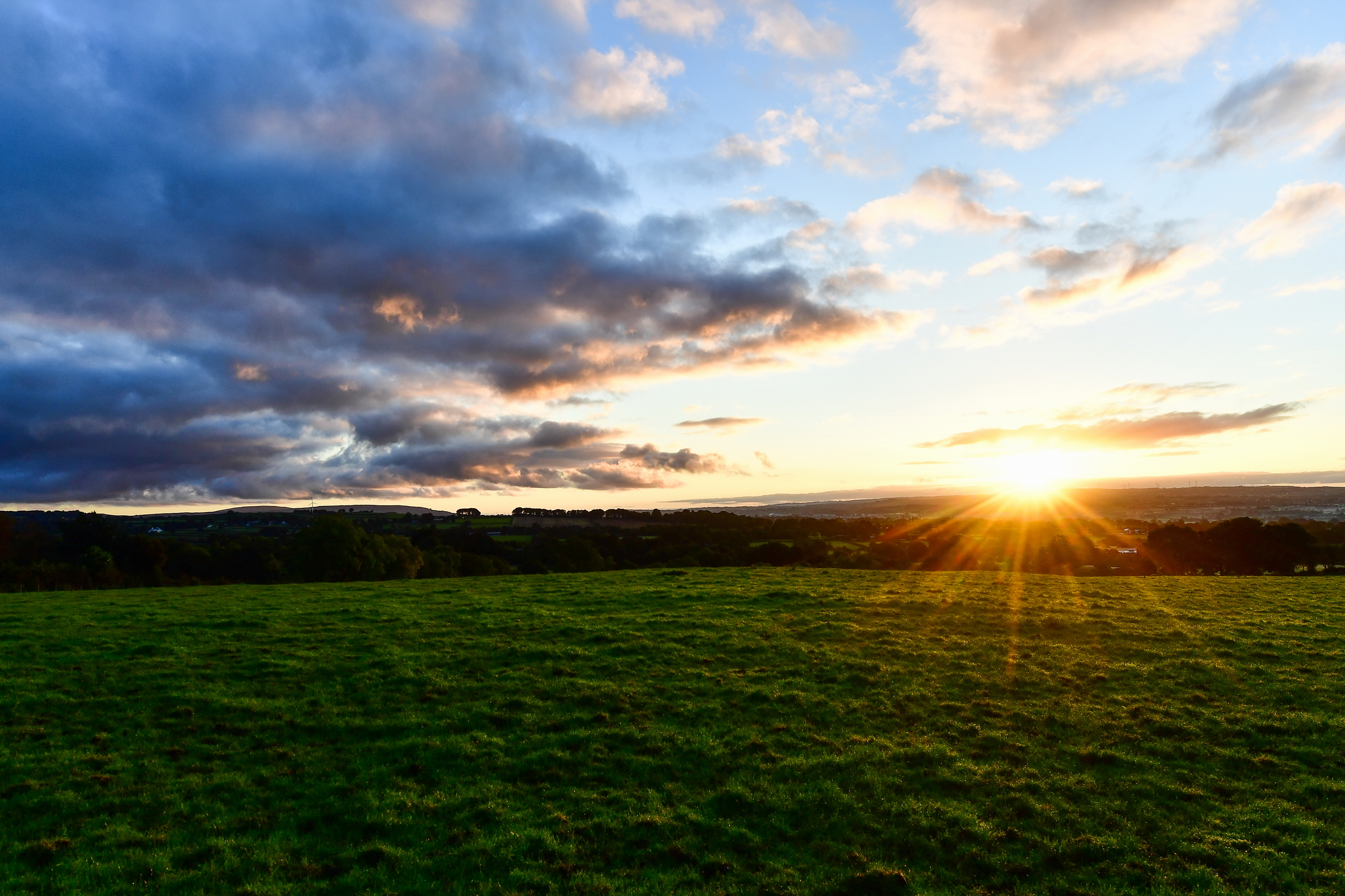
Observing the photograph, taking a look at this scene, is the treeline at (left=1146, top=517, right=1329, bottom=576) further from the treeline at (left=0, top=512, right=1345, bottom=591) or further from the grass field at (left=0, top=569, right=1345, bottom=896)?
the grass field at (left=0, top=569, right=1345, bottom=896)

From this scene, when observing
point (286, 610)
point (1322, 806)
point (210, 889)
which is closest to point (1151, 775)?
point (1322, 806)

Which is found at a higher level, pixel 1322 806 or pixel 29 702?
pixel 29 702

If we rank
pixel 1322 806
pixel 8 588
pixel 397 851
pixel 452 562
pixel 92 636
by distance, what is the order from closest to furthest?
pixel 397 851, pixel 1322 806, pixel 92 636, pixel 8 588, pixel 452 562

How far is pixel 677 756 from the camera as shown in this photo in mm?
14258

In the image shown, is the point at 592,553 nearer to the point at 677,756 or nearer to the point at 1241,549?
the point at 677,756

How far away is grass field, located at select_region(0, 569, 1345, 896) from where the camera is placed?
400 inches

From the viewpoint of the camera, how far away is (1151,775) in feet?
43.4

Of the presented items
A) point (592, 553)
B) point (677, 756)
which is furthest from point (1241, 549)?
point (677, 756)

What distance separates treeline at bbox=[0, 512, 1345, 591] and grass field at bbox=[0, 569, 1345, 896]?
38.4 m

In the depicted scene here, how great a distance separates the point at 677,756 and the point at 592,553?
79809 mm

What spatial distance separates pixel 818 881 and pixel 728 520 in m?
147

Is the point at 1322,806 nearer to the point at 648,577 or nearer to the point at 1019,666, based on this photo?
the point at 1019,666

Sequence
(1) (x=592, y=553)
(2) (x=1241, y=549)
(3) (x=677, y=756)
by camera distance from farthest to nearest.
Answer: (1) (x=592, y=553) → (2) (x=1241, y=549) → (3) (x=677, y=756)

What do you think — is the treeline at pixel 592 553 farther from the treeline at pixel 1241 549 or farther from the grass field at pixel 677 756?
the grass field at pixel 677 756
